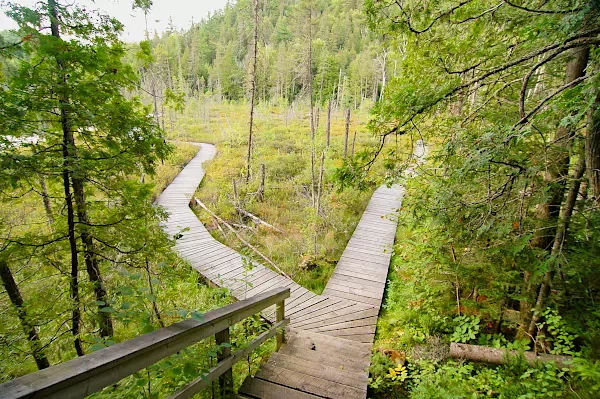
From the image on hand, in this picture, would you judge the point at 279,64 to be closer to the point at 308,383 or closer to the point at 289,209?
the point at 289,209

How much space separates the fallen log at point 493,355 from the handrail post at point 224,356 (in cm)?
271

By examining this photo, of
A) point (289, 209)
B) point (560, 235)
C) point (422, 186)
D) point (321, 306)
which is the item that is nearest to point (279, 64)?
point (289, 209)

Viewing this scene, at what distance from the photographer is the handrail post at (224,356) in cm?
227

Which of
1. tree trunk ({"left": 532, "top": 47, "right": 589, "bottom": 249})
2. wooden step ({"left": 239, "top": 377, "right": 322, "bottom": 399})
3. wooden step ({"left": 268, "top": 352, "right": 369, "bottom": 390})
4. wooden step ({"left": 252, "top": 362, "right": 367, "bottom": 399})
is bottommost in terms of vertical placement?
wooden step ({"left": 268, "top": 352, "right": 369, "bottom": 390})

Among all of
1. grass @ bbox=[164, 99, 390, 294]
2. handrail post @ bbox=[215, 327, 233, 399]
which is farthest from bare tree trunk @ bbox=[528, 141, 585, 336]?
handrail post @ bbox=[215, 327, 233, 399]

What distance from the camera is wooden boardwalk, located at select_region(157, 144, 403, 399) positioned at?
3121 mm

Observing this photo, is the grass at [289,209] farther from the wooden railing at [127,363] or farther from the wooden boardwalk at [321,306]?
the wooden railing at [127,363]

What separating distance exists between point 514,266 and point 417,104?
2691 millimetres

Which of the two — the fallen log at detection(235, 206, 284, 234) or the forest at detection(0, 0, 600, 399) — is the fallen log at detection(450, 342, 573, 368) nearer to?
the forest at detection(0, 0, 600, 399)

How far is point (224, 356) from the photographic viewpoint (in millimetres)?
2340

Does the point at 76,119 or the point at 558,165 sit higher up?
the point at 76,119

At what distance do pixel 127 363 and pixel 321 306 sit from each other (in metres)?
5.05

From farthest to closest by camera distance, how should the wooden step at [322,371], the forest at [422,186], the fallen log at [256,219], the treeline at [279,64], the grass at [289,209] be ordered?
the treeline at [279,64] < the fallen log at [256,219] < the grass at [289,209] < the wooden step at [322,371] < the forest at [422,186]

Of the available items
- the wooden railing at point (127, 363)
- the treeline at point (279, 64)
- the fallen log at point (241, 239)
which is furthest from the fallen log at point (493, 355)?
the treeline at point (279, 64)
